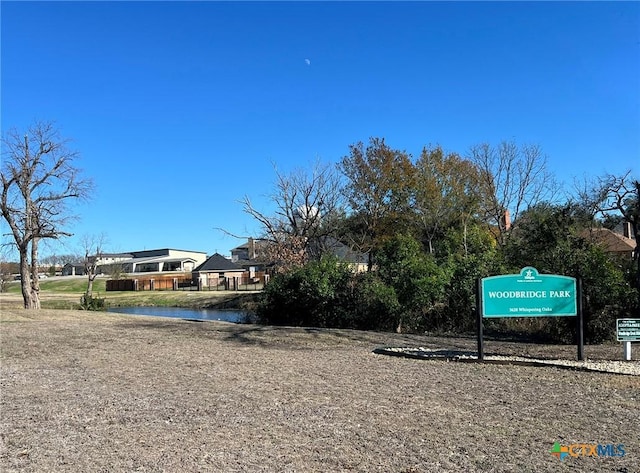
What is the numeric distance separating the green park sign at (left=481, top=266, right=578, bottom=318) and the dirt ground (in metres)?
1.02

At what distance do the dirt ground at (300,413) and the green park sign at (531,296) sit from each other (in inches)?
40.2

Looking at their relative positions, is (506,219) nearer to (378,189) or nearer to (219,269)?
(378,189)

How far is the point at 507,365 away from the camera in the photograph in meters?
9.53

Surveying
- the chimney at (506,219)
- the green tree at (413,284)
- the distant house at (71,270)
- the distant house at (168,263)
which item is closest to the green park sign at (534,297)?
the green tree at (413,284)

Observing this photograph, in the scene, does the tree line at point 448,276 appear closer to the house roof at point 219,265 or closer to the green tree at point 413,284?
the green tree at point 413,284

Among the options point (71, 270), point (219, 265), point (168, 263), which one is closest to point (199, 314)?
point (219, 265)

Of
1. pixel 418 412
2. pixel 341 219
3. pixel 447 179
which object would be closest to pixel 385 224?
pixel 341 219

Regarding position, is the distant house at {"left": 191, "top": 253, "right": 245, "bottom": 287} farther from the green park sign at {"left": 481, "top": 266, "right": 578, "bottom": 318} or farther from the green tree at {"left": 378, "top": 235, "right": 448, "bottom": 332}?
the green park sign at {"left": 481, "top": 266, "right": 578, "bottom": 318}

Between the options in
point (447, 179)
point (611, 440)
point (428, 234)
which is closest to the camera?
point (611, 440)

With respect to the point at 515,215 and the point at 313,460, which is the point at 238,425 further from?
the point at 515,215

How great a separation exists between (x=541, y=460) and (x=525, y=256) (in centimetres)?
1156

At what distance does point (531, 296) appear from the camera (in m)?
10.5

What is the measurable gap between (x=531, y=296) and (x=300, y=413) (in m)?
6.21

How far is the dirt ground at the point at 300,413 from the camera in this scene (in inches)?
181
